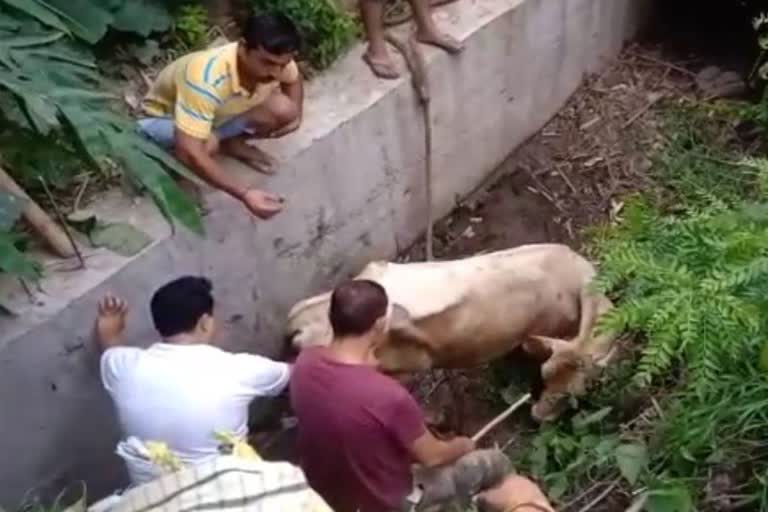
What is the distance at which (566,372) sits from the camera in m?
6.16

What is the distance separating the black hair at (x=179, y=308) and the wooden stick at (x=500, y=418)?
142cm

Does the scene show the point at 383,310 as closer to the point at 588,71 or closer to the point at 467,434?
the point at 467,434

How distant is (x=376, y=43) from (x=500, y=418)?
1.60 metres

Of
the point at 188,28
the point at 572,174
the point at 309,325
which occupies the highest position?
the point at 188,28

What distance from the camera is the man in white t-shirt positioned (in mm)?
4926

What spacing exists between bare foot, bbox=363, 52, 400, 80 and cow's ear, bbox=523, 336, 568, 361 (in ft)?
3.94

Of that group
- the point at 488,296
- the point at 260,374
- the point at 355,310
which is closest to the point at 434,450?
the point at 355,310

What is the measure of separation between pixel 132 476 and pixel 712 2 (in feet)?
15.7

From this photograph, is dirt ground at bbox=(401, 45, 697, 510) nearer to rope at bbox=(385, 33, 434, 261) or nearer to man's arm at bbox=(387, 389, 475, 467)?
rope at bbox=(385, 33, 434, 261)

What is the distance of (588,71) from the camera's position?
26.6 ft

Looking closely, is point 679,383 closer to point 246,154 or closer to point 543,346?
point 543,346

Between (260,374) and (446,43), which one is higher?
(260,374)

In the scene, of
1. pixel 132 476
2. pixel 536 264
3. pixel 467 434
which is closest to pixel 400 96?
pixel 536 264

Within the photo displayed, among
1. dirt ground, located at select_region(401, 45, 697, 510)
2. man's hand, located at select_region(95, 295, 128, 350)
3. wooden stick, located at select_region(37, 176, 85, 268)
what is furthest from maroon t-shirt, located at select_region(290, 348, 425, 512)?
dirt ground, located at select_region(401, 45, 697, 510)
